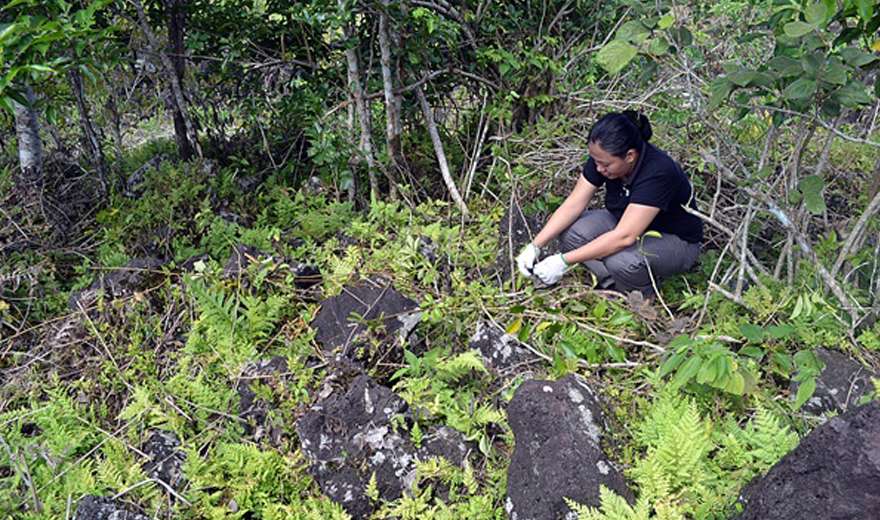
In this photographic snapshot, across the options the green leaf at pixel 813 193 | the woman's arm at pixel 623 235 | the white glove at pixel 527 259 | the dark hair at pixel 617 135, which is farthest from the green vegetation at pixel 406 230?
the dark hair at pixel 617 135

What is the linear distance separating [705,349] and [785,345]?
775mm

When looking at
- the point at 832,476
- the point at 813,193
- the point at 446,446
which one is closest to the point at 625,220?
the point at 813,193

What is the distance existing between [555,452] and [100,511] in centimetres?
179

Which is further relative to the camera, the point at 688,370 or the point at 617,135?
the point at 617,135

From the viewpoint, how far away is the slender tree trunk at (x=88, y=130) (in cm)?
466

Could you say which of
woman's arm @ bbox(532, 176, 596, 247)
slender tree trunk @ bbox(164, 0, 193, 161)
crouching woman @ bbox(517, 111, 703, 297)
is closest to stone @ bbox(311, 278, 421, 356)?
crouching woman @ bbox(517, 111, 703, 297)

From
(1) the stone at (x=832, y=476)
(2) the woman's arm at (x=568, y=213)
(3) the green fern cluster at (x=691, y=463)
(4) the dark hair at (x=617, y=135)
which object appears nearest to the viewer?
(1) the stone at (x=832, y=476)

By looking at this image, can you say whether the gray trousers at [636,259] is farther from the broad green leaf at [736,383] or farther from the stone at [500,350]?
the broad green leaf at [736,383]

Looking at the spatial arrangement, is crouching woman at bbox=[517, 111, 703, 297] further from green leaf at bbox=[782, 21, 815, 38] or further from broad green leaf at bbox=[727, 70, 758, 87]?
green leaf at bbox=[782, 21, 815, 38]

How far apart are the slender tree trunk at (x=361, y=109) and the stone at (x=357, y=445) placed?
2.13 meters

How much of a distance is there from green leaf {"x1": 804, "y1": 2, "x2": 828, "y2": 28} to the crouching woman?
1158 millimetres

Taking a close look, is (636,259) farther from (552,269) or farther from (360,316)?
(360,316)

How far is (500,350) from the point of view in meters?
3.26

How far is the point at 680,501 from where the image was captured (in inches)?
90.8
